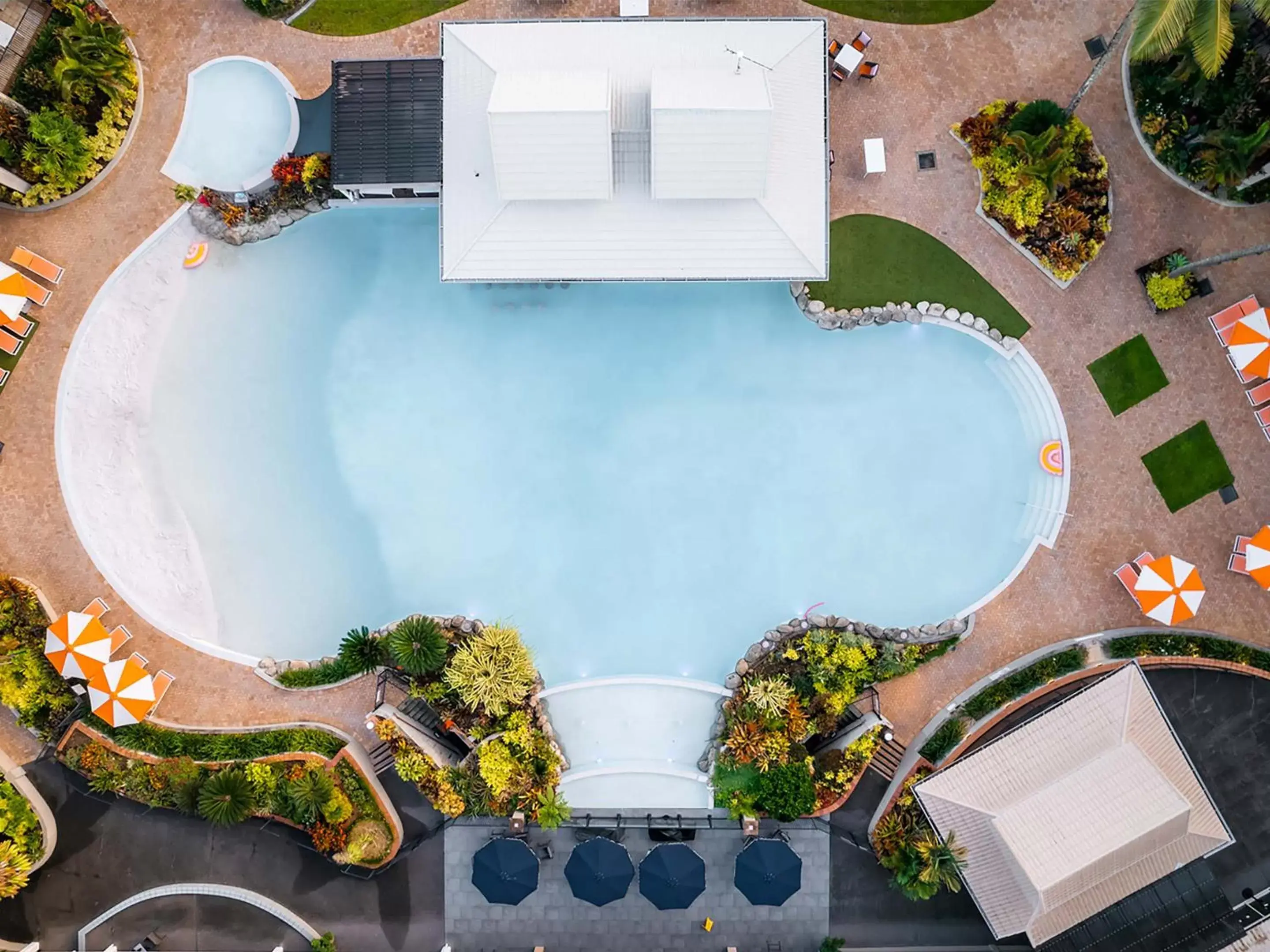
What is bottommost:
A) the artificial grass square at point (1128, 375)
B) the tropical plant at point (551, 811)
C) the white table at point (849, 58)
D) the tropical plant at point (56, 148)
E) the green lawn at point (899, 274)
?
the tropical plant at point (551, 811)

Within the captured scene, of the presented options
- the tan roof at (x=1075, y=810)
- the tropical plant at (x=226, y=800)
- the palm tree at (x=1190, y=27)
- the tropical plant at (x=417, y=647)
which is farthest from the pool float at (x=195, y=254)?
the tan roof at (x=1075, y=810)

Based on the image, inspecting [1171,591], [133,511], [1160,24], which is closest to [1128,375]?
[1171,591]

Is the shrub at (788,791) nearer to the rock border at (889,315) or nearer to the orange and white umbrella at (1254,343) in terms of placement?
the rock border at (889,315)

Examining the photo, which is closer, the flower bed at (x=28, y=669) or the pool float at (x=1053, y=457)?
the flower bed at (x=28, y=669)

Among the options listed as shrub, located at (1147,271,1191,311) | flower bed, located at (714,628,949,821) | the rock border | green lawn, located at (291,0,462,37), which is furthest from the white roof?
flower bed, located at (714,628,949,821)

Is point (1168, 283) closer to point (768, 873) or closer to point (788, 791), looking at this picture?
point (788, 791)

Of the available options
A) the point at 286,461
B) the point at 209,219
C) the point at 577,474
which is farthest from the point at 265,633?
the point at 209,219

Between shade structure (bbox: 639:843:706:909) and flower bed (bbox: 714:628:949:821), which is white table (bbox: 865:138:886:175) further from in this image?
shade structure (bbox: 639:843:706:909)
